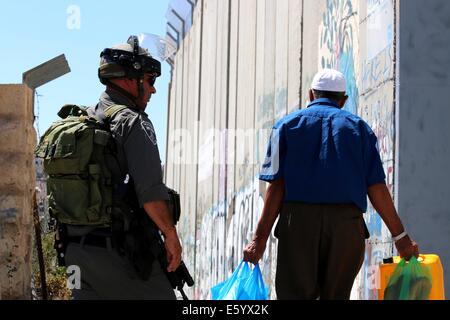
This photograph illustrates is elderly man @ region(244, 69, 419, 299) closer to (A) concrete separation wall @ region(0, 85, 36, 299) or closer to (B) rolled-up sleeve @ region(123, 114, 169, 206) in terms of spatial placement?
(B) rolled-up sleeve @ region(123, 114, 169, 206)

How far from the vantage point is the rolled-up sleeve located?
3520 mm

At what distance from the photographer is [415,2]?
514 cm

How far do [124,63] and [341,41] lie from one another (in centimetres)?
295

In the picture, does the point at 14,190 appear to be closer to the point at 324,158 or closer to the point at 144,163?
the point at 144,163

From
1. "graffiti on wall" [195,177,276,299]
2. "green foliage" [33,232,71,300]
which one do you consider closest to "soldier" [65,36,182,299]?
"graffiti on wall" [195,177,276,299]

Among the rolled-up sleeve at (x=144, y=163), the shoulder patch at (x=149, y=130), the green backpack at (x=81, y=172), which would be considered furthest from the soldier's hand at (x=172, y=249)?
the shoulder patch at (x=149, y=130)

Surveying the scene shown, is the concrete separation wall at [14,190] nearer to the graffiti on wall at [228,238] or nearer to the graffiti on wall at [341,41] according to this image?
the graffiti on wall at [341,41]

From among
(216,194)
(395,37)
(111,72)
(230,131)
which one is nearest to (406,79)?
(395,37)

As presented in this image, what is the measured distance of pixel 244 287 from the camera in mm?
3945

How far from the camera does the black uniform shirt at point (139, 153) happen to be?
3521mm

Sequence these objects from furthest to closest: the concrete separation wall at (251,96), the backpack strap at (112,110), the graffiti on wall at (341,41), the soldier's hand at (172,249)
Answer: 1. the graffiti on wall at (341,41)
2. the concrete separation wall at (251,96)
3. the backpack strap at (112,110)
4. the soldier's hand at (172,249)

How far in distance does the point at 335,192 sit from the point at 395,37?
5.46ft

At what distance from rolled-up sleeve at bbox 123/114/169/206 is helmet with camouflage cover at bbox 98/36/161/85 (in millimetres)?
289

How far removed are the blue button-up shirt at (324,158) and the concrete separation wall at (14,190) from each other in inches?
86.2
